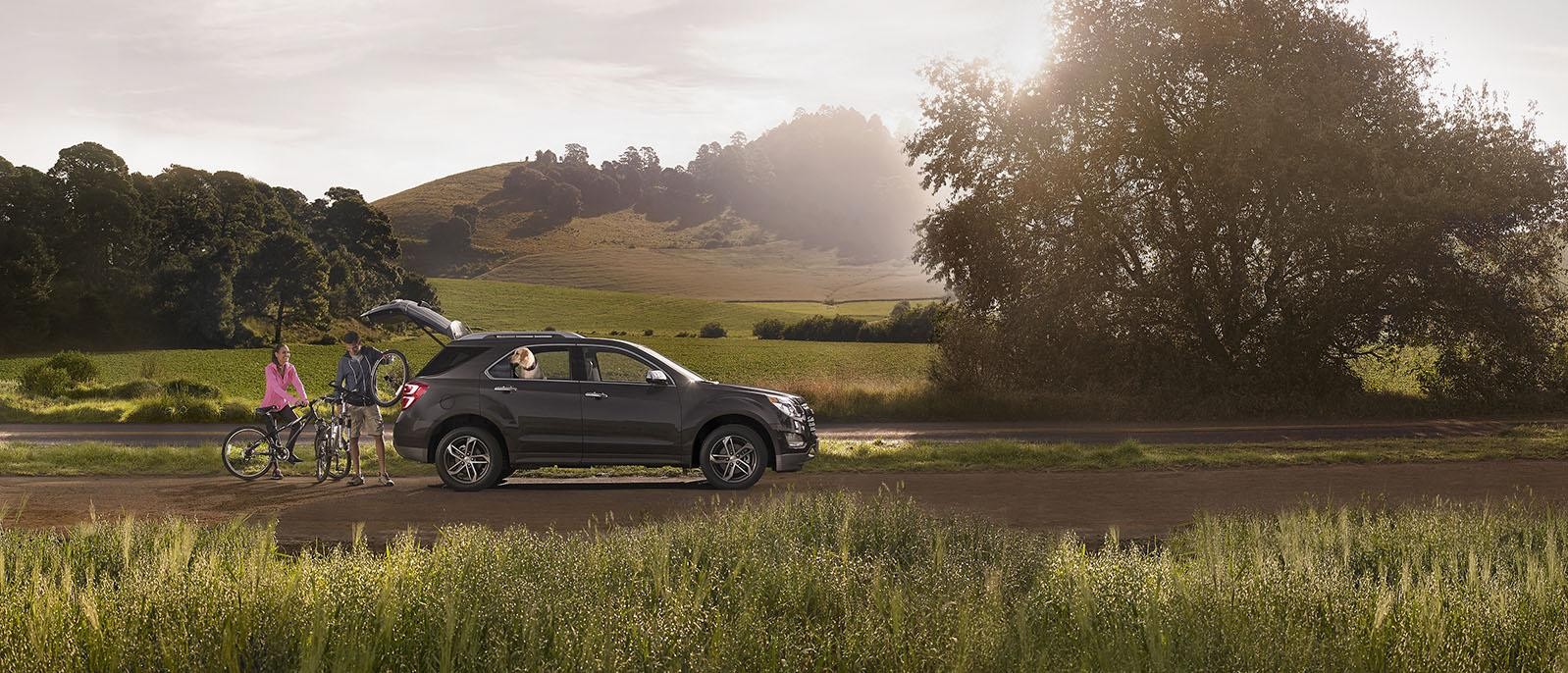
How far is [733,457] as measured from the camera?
14984 mm

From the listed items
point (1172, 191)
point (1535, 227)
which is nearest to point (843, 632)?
point (1172, 191)

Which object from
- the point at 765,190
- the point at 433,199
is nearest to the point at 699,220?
the point at 765,190

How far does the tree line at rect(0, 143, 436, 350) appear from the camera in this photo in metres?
56.3

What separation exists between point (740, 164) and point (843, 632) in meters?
149

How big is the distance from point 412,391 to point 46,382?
24.3m

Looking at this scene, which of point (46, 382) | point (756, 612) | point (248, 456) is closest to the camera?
point (756, 612)

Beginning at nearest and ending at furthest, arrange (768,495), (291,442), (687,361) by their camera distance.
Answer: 1. (768,495)
2. (291,442)
3. (687,361)

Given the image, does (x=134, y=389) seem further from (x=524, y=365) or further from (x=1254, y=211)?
(x=1254, y=211)

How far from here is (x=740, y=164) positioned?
153750 millimetres

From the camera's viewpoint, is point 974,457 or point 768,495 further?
point 974,457

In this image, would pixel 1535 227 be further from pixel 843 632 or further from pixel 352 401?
pixel 843 632

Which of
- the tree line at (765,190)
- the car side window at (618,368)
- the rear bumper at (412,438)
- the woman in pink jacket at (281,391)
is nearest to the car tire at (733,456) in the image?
the car side window at (618,368)

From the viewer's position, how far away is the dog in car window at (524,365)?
14.9 meters

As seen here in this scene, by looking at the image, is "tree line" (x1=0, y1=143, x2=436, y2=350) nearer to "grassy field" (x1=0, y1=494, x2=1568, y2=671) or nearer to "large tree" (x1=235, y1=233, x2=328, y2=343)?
"large tree" (x1=235, y1=233, x2=328, y2=343)
